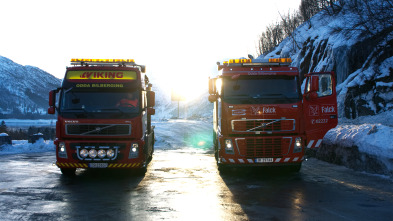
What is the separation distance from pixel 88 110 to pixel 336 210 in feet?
21.8

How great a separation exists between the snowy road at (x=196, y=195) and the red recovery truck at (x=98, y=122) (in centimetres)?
64

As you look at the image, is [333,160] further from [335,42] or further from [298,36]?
[298,36]

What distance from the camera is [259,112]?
9.80 metres

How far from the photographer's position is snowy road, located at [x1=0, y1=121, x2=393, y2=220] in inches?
240

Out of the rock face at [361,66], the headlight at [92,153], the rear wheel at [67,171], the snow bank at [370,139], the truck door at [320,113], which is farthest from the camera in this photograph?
the rock face at [361,66]

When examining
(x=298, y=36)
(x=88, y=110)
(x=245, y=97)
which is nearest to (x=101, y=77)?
(x=88, y=110)

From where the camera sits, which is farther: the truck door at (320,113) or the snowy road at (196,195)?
the truck door at (320,113)

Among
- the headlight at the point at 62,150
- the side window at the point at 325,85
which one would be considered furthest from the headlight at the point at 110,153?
the side window at the point at 325,85

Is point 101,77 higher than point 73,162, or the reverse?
point 101,77

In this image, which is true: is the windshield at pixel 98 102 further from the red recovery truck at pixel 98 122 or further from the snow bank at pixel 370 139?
the snow bank at pixel 370 139

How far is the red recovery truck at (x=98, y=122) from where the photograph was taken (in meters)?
9.79

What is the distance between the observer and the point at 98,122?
9758 mm

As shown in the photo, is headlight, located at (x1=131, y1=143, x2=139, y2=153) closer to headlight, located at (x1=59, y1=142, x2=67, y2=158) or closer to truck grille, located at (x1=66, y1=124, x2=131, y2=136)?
truck grille, located at (x1=66, y1=124, x2=131, y2=136)

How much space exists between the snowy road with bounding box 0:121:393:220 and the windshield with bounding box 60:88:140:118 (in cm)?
188
